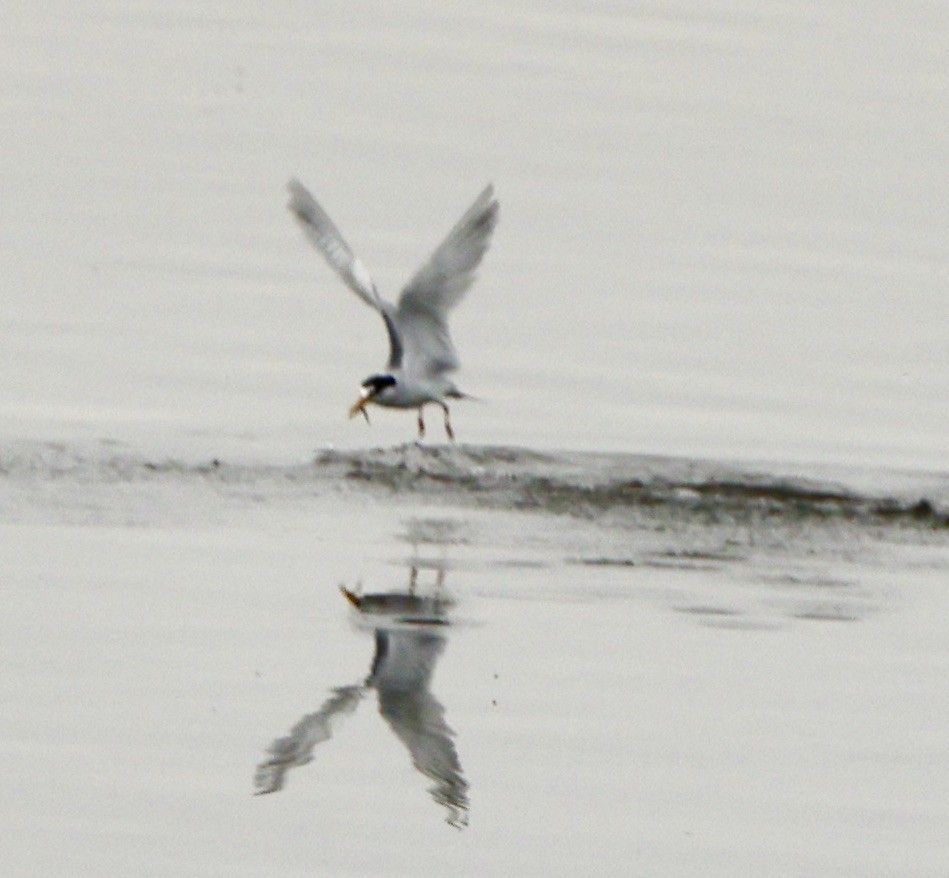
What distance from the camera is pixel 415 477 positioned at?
13.8 meters

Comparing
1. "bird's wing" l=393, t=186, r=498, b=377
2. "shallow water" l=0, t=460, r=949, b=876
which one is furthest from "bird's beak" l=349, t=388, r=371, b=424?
"shallow water" l=0, t=460, r=949, b=876

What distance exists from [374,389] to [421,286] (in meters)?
0.67

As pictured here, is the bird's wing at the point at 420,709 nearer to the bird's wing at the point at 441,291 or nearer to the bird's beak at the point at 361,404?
the bird's beak at the point at 361,404

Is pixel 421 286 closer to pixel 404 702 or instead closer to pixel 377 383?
pixel 377 383

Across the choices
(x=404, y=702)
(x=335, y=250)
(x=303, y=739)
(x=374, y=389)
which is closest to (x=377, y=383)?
(x=374, y=389)

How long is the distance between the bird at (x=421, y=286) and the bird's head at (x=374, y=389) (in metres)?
0.01

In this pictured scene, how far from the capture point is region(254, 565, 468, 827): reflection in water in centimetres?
911

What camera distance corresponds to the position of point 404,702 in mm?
9891

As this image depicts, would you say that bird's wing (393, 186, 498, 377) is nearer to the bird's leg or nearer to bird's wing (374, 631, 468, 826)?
the bird's leg

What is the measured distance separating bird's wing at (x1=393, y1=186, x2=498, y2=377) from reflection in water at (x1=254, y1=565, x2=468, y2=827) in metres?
3.14

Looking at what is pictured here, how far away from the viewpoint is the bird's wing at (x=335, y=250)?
562 inches

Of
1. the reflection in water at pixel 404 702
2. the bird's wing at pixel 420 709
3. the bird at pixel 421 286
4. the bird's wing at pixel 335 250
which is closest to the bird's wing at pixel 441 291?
the bird at pixel 421 286

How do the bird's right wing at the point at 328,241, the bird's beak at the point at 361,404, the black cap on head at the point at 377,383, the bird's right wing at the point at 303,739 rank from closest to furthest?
the bird's right wing at the point at 303,739 → the black cap on head at the point at 377,383 → the bird's beak at the point at 361,404 → the bird's right wing at the point at 328,241

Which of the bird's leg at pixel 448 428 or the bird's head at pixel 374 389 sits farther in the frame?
the bird's leg at pixel 448 428
